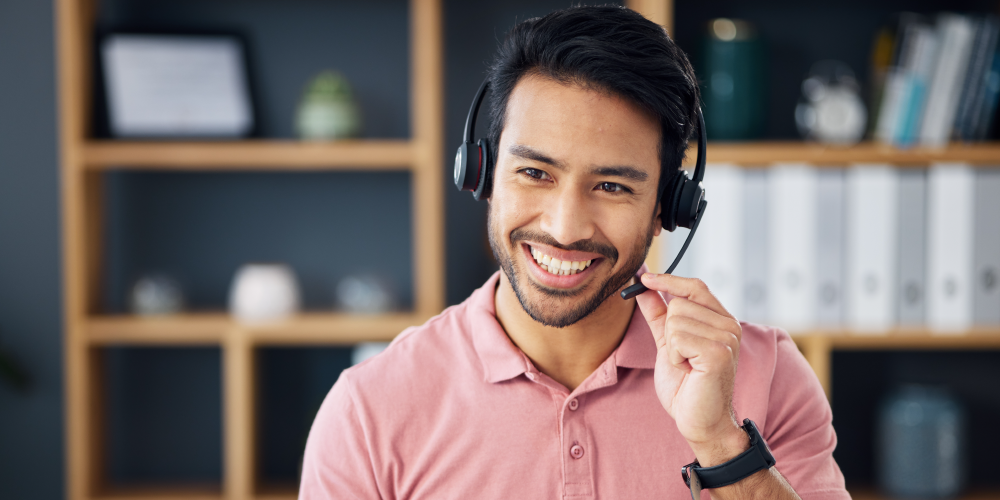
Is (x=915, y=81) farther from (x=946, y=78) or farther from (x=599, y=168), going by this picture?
(x=599, y=168)

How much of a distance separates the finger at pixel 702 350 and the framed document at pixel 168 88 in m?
1.67

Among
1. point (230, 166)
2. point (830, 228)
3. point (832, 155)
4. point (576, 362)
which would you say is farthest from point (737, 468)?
point (230, 166)

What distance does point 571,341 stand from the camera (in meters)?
1.16

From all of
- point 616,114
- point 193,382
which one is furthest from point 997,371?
point 193,382

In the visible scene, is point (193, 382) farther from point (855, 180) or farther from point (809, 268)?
point (855, 180)

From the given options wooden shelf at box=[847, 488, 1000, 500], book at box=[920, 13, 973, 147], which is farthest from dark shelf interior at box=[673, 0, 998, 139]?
wooden shelf at box=[847, 488, 1000, 500]

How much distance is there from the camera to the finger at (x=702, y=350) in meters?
0.98

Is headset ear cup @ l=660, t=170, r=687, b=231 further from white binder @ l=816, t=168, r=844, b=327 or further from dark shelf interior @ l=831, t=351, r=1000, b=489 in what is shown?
dark shelf interior @ l=831, t=351, r=1000, b=489

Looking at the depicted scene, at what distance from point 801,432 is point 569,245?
1.44 ft

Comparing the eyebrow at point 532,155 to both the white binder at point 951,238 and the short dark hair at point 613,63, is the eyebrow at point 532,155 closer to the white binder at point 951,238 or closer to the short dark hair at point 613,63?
the short dark hair at point 613,63

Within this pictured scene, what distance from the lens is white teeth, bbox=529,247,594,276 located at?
1083 mm

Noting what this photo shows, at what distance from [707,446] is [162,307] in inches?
66.4

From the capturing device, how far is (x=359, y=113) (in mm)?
2373

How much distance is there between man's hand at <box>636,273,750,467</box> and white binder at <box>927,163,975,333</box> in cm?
126
